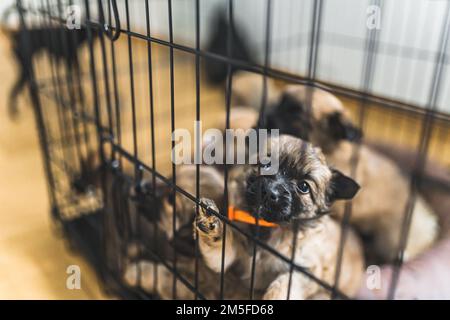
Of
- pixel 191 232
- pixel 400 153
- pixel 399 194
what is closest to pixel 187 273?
pixel 191 232

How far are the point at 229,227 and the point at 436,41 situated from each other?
179 cm

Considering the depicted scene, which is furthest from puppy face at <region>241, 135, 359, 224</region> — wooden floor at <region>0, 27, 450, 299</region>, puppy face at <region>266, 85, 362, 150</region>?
wooden floor at <region>0, 27, 450, 299</region>

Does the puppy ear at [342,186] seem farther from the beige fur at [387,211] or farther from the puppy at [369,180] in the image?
the beige fur at [387,211]

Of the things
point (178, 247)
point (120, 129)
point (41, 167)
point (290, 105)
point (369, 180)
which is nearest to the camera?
point (178, 247)

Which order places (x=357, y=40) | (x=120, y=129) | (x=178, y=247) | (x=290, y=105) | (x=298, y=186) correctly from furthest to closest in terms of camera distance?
(x=357, y=40) < (x=290, y=105) < (x=120, y=129) < (x=178, y=247) < (x=298, y=186)

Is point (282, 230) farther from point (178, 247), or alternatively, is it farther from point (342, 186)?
point (178, 247)

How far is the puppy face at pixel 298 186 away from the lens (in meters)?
0.69

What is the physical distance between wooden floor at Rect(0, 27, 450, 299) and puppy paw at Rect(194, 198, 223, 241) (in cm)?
29

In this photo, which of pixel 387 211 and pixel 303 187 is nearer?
pixel 303 187

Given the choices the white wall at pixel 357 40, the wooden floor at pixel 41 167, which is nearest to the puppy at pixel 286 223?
the wooden floor at pixel 41 167

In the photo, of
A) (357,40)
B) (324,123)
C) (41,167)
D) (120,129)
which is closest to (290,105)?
(324,123)

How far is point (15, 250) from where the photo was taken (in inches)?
53.4

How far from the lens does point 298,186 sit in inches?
27.3

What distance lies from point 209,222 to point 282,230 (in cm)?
13
